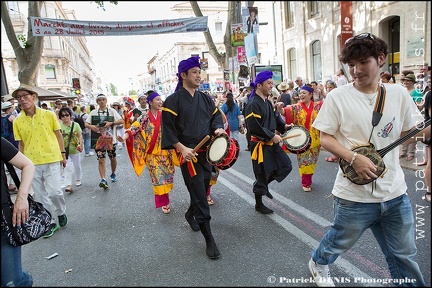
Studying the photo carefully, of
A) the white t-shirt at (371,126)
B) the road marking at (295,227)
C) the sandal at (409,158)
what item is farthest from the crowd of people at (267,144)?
the road marking at (295,227)

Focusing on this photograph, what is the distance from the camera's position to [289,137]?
4.31 metres

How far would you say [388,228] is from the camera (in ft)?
6.68

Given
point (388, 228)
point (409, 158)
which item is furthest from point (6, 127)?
point (409, 158)

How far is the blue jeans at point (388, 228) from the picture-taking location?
6.47 ft

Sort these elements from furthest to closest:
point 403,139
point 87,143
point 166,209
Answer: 1. point 87,143
2. point 166,209
3. point 403,139

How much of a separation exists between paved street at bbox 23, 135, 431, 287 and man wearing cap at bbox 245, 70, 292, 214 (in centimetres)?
45

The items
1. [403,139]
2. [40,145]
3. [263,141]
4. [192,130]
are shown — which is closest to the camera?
[403,139]

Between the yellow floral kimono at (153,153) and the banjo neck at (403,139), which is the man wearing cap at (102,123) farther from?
the banjo neck at (403,139)

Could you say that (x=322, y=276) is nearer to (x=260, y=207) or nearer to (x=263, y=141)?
(x=260, y=207)

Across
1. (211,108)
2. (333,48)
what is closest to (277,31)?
(333,48)

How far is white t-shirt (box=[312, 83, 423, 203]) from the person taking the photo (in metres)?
1.94

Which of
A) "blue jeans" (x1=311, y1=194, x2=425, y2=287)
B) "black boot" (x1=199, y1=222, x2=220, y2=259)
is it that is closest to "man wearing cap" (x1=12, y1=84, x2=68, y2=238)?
"black boot" (x1=199, y1=222, x2=220, y2=259)

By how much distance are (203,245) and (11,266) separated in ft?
6.12

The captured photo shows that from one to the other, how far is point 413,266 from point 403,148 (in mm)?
5458
